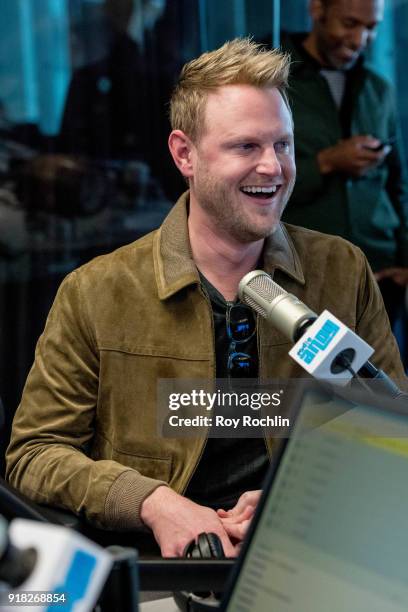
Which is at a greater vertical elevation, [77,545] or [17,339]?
[77,545]

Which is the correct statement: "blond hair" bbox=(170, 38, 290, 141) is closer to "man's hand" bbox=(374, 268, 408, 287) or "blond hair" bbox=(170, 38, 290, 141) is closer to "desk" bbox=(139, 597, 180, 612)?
"desk" bbox=(139, 597, 180, 612)

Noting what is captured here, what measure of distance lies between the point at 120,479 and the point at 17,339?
1.47m

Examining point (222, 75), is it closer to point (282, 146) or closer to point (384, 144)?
point (282, 146)

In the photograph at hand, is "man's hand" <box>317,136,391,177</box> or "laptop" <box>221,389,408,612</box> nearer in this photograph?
"laptop" <box>221,389,408,612</box>

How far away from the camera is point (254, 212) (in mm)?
1768

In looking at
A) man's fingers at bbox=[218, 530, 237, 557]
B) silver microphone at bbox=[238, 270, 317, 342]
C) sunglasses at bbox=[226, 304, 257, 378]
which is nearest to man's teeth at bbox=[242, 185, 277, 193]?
sunglasses at bbox=[226, 304, 257, 378]

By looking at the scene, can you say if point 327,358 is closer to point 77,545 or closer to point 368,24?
point 77,545

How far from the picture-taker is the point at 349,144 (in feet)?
9.48

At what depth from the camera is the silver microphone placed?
3.48 ft

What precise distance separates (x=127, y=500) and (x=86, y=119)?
170 cm

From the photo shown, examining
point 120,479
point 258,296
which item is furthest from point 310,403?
point 120,479

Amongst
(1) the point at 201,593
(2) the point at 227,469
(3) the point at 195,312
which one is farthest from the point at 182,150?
(1) the point at 201,593
